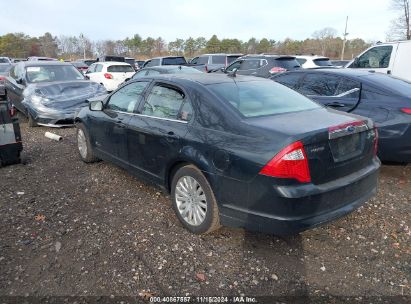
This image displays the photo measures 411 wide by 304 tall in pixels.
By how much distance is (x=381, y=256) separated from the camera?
333 centimetres

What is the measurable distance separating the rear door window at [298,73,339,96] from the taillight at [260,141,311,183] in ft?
10.7

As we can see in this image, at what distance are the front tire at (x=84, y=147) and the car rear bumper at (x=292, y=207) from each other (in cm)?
321

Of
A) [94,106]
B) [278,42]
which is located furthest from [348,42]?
[94,106]

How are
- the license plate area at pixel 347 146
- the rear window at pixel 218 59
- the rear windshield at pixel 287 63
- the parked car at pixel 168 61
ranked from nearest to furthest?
1. the license plate area at pixel 347 146
2. the rear windshield at pixel 287 63
3. the parked car at pixel 168 61
4. the rear window at pixel 218 59

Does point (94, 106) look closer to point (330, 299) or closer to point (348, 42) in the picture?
point (330, 299)

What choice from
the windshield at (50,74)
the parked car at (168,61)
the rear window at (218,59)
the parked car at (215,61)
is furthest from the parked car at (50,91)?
the rear window at (218,59)

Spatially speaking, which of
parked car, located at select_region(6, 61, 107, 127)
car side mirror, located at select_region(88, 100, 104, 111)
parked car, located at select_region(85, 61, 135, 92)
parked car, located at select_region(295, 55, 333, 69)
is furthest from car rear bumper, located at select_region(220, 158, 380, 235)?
parked car, located at select_region(85, 61, 135, 92)

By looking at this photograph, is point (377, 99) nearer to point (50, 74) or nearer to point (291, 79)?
point (291, 79)

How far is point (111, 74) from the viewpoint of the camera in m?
15.1

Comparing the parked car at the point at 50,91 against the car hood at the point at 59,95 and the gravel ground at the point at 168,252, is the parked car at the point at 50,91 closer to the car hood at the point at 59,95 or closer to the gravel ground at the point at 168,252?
the car hood at the point at 59,95

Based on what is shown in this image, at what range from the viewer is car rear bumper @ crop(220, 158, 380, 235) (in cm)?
287

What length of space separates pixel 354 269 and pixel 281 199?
0.99 metres

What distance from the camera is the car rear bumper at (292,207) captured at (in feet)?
9.43

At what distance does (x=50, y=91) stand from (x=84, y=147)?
379 centimetres
